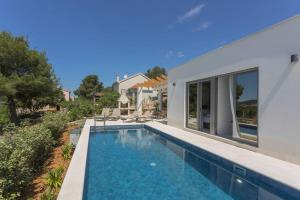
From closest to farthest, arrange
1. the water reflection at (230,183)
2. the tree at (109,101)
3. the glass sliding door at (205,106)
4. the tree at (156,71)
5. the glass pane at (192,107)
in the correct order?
the water reflection at (230,183) < the glass sliding door at (205,106) < the glass pane at (192,107) < the tree at (109,101) < the tree at (156,71)

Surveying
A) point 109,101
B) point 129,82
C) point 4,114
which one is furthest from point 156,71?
point 4,114

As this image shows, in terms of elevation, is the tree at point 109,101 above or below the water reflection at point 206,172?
above

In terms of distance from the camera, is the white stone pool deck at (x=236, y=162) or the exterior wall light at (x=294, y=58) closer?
the white stone pool deck at (x=236, y=162)

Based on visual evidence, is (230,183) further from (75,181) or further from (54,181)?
(54,181)

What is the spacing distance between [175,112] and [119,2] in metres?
11.0

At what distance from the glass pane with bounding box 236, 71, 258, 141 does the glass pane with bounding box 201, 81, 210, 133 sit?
84.9 inches

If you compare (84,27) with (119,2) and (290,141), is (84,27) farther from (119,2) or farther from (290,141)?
(290,141)

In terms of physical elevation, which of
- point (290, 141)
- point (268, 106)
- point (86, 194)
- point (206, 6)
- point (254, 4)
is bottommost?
point (86, 194)

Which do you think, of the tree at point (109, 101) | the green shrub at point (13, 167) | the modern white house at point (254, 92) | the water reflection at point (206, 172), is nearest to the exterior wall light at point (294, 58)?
the modern white house at point (254, 92)

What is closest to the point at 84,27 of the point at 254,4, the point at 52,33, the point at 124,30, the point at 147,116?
the point at 52,33

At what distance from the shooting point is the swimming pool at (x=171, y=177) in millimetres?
4406

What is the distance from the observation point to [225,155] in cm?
627

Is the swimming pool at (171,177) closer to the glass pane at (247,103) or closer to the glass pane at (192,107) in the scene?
the glass pane at (247,103)

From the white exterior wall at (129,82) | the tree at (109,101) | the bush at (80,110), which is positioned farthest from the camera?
the white exterior wall at (129,82)
